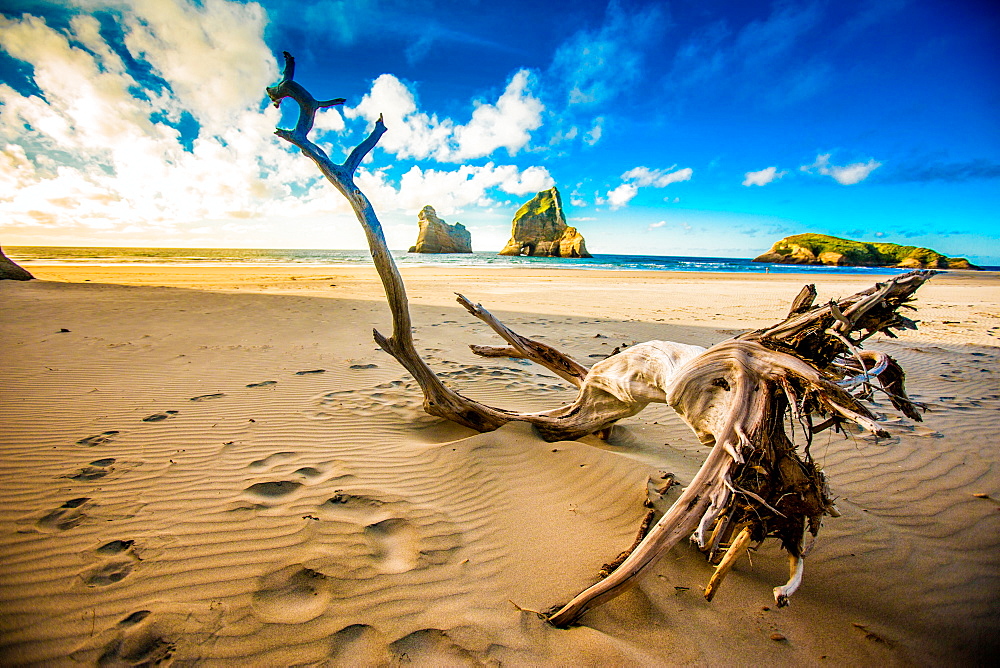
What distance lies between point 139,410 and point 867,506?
6.40 meters

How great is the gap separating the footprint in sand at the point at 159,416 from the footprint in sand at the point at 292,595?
2.80 meters

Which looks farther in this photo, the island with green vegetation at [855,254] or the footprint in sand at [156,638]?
the island with green vegetation at [855,254]

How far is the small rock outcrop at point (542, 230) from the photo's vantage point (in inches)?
3022

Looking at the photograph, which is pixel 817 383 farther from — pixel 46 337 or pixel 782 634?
pixel 46 337

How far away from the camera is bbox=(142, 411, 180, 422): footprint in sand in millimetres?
3940

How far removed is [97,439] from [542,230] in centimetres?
7980

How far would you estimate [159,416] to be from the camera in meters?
4.02

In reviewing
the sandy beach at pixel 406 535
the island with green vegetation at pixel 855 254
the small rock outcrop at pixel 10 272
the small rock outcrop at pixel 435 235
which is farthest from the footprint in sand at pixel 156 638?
the small rock outcrop at pixel 435 235

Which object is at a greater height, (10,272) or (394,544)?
(10,272)

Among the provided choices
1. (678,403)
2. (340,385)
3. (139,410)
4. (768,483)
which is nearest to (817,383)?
(768,483)

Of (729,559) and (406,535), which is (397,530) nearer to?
(406,535)

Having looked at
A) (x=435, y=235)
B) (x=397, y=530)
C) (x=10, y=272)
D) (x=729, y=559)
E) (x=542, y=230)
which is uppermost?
(x=542, y=230)

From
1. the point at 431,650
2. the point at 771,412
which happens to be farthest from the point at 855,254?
the point at 431,650

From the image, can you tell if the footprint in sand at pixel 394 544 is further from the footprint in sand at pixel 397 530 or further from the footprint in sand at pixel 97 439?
the footprint in sand at pixel 97 439
